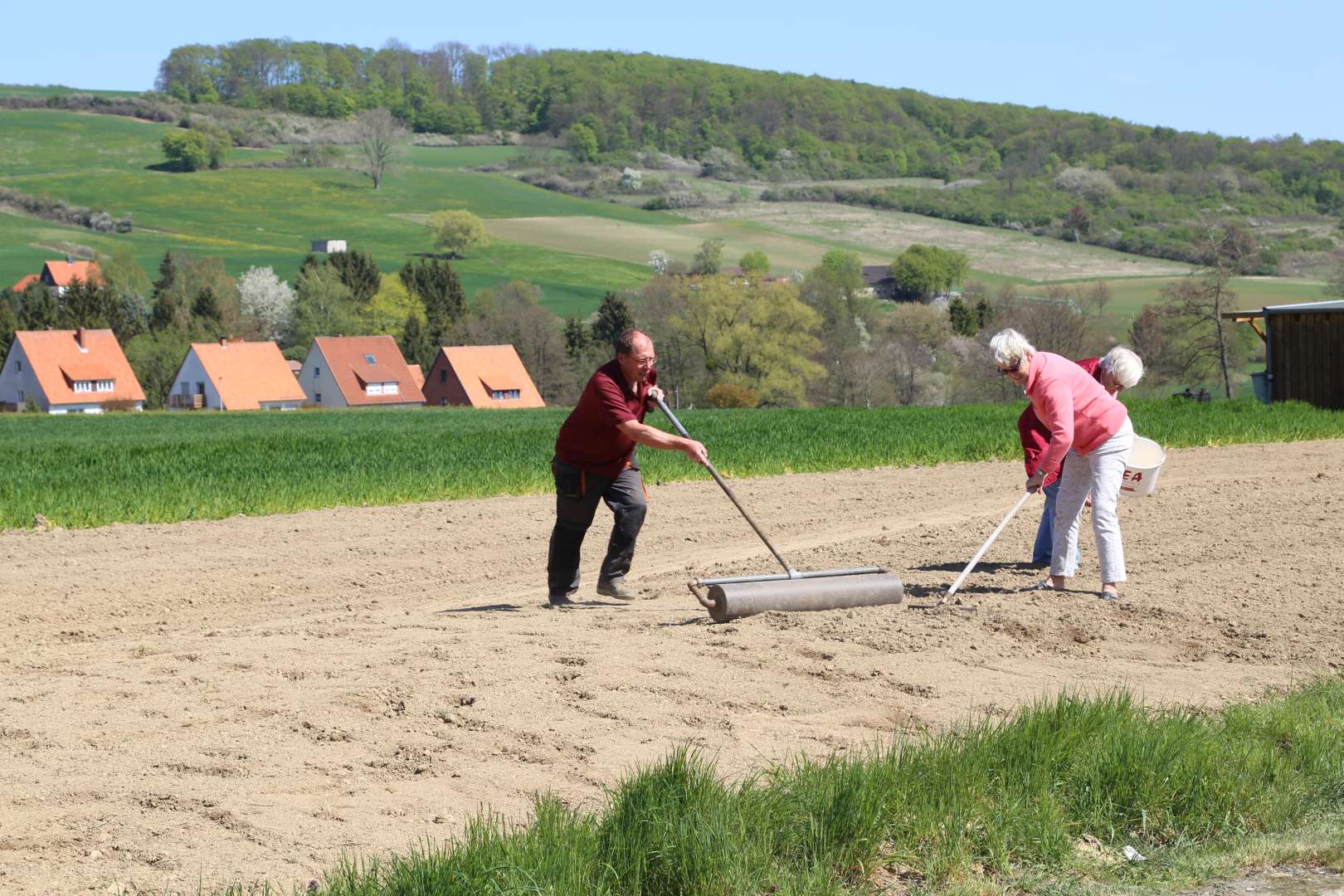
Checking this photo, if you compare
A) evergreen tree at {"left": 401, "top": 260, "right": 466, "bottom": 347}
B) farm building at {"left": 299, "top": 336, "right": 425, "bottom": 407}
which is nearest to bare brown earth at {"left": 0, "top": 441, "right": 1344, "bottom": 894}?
farm building at {"left": 299, "top": 336, "right": 425, "bottom": 407}

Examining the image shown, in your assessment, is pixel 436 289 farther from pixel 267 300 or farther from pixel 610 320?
pixel 610 320

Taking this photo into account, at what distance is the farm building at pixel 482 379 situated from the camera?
8081 cm

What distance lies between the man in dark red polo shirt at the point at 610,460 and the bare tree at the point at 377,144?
14444cm

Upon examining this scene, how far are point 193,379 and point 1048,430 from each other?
75.2 m

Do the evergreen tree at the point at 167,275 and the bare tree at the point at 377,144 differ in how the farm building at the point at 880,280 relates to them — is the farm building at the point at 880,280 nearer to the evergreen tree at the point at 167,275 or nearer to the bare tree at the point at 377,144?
the evergreen tree at the point at 167,275

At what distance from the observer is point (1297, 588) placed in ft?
34.8

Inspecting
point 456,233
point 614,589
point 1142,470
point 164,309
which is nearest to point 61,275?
point 164,309

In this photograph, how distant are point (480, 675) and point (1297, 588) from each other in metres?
6.13

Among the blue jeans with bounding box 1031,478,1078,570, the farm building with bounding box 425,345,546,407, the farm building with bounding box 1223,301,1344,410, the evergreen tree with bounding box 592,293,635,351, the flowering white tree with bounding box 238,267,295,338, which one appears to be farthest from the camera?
the flowering white tree with bounding box 238,267,295,338

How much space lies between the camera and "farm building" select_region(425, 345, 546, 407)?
80.8m

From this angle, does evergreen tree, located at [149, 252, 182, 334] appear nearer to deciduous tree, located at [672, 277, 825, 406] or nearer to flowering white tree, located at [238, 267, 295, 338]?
flowering white tree, located at [238, 267, 295, 338]

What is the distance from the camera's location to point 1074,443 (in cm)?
1005

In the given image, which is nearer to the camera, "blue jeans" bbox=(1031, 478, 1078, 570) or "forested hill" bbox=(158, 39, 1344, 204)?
"blue jeans" bbox=(1031, 478, 1078, 570)

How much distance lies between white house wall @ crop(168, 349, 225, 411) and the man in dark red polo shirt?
231 ft
